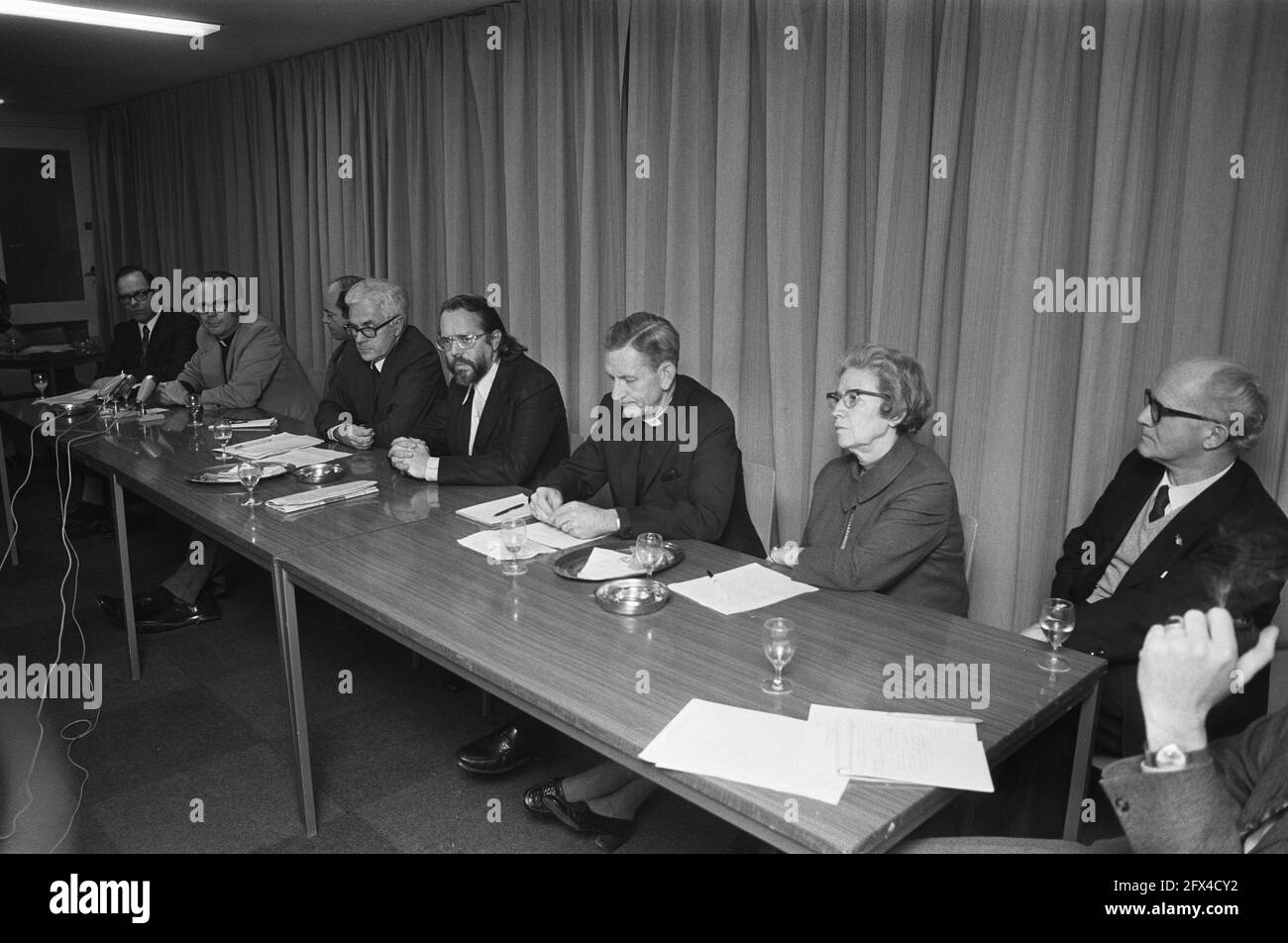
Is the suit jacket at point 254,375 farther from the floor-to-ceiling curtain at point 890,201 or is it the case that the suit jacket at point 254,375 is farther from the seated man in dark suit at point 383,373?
the floor-to-ceiling curtain at point 890,201

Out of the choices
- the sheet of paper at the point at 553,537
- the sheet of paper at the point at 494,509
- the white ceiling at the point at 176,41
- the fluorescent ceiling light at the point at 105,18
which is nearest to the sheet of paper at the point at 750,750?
the sheet of paper at the point at 553,537

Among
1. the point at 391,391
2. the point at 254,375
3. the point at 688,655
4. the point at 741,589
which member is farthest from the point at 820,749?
the point at 254,375

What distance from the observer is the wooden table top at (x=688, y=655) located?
54.9 inches

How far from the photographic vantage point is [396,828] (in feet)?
8.39

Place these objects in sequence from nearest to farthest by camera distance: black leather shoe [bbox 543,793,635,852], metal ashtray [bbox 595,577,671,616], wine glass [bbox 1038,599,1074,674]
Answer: wine glass [bbox 1038,599,1074,674] → metal ashtray [bbox 595,577,671,616] → black leather shoe [bbox 543,793,635,852]

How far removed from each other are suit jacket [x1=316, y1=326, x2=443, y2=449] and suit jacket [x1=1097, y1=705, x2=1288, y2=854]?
9.84 ft

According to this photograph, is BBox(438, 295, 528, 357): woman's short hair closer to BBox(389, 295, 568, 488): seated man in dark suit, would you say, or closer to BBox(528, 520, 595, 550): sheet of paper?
BBox(389, 295, 568, 488): seated man in dark suit

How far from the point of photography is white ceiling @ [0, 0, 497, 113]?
452cm

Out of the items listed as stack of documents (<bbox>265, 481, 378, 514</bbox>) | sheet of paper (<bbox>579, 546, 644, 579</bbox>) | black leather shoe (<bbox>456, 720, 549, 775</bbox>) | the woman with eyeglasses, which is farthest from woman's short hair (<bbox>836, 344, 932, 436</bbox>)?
stack of documents (<bbox>265, 481, 378, 514</bbox>)

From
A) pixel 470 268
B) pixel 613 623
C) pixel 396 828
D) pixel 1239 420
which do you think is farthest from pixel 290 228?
pixel 1239 420

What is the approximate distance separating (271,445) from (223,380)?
1366 mm

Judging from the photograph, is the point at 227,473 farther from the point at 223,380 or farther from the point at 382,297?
the point at 223,380

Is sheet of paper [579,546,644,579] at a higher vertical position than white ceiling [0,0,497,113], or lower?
lower

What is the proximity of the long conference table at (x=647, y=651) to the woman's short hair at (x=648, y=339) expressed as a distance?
0.63 m
